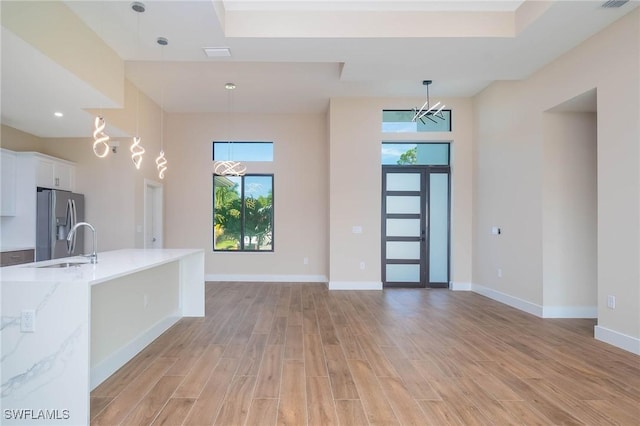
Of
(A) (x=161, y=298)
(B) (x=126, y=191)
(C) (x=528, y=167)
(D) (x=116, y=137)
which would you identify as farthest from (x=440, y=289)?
(D) (x=116, y=137)

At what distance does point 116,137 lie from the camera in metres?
5.32

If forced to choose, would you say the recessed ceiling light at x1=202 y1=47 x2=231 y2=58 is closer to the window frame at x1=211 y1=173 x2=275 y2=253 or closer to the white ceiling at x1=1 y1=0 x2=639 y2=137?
the white ceiling at x1=1 y1=0 x2=639 y2=137

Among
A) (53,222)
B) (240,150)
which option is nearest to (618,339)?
(240,150)

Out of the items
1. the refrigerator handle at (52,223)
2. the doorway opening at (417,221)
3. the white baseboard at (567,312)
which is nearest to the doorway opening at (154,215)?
the refrigerator handle at (52,223)

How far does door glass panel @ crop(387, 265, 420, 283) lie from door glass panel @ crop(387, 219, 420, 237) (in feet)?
1.99

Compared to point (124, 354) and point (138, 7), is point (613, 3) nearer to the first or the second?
point (138, 7)

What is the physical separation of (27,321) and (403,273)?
5350mm

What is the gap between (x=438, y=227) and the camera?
609 cm

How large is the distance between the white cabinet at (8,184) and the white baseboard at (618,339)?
7.62 meters

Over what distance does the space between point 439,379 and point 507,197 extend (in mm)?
3420

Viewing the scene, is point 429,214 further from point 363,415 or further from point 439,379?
point 363,415

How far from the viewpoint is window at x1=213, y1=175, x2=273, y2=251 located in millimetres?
6766

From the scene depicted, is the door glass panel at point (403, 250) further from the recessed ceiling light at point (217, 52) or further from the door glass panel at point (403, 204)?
the recessed ceiling light at point (217, 52)

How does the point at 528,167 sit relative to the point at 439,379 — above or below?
above
